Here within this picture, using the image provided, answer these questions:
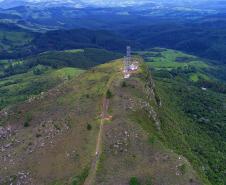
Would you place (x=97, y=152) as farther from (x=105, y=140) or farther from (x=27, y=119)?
(x=27, y=119)

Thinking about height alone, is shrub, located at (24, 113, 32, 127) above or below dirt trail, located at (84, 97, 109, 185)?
below

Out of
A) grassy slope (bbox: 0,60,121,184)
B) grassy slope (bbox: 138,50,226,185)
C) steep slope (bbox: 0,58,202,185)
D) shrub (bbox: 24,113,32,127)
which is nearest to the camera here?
steep slope (bbox: 0,58,202,185)

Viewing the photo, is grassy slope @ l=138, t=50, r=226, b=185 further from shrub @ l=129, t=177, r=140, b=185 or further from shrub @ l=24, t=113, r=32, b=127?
shrub @ l=24, t=113, r=32, b=127

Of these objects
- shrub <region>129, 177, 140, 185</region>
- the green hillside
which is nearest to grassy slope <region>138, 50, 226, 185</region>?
the green hillside

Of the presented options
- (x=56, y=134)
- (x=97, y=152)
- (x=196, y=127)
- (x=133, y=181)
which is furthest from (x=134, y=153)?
(x=196, y=127)

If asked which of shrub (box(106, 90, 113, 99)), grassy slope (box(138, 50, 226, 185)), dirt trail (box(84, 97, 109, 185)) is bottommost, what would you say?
grassy slope (box(138, 50, 226, 185))
